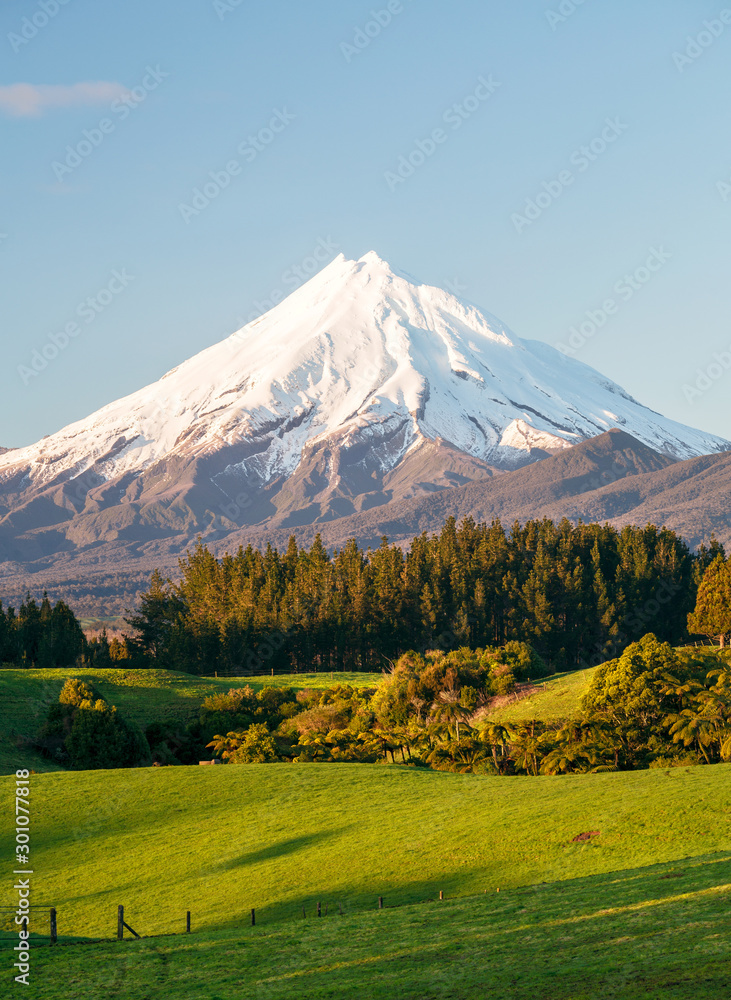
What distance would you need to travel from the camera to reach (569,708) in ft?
161

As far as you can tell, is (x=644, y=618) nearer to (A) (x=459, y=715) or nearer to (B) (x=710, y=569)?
(B) (x=710, y=569)

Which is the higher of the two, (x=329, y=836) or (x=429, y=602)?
(x=429, y=602)

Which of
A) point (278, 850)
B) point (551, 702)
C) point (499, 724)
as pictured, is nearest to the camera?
point (278, 850)

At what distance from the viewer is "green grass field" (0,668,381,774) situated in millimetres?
46781

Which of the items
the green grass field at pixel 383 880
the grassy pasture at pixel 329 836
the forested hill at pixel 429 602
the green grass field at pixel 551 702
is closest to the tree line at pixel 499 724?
the green grass field at pixel 551 702

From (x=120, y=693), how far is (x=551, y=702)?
28124mm

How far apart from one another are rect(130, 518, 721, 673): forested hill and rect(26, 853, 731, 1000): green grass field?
6547 cm

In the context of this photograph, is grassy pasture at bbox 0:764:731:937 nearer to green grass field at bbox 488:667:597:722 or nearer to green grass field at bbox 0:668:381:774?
green grass field at bbox 0:668:381:774

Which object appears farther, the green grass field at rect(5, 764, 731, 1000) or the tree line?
the tree line

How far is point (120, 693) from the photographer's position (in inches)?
2323

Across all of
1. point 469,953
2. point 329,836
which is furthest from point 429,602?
point 469,953

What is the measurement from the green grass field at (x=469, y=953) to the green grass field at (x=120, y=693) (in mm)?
27685

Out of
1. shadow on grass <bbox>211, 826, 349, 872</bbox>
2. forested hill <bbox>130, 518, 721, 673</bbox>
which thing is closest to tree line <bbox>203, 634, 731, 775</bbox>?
shadow on grass <bbox>211, 826, 349, 872</bbox>

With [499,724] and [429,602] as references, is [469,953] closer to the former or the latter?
[499,724]
